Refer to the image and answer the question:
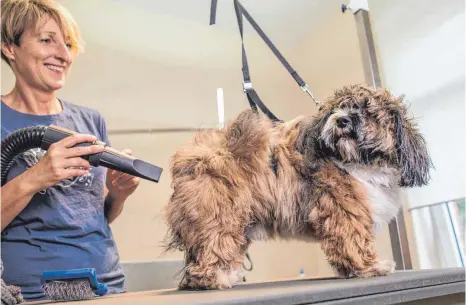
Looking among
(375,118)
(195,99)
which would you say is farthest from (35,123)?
(195,99)

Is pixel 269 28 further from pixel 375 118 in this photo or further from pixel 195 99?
pixel 375 118

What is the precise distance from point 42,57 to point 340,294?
106 centimetres

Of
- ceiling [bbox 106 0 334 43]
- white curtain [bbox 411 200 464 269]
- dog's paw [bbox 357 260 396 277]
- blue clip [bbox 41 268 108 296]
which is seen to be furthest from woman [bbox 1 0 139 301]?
white curtain [bbox 411 200 464 269]

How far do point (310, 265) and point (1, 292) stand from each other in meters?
1.92

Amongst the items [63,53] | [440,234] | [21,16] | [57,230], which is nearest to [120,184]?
[57,230]

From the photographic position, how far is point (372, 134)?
976 millimetres

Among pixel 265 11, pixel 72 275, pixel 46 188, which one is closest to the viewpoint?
pixel 72 275

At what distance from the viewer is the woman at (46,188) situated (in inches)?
42.3

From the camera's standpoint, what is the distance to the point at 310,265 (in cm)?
241

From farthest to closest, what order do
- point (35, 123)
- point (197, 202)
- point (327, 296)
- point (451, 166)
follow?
point (451, 166), point (35, 123), point (197, 202), point (327, 296)

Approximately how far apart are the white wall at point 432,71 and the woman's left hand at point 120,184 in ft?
3.84

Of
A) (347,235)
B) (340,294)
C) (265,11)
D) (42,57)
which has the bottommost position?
(340,294)

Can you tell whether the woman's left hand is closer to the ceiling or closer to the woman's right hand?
the woman's right hand

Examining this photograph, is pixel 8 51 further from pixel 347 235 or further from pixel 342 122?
pixel 347 235
